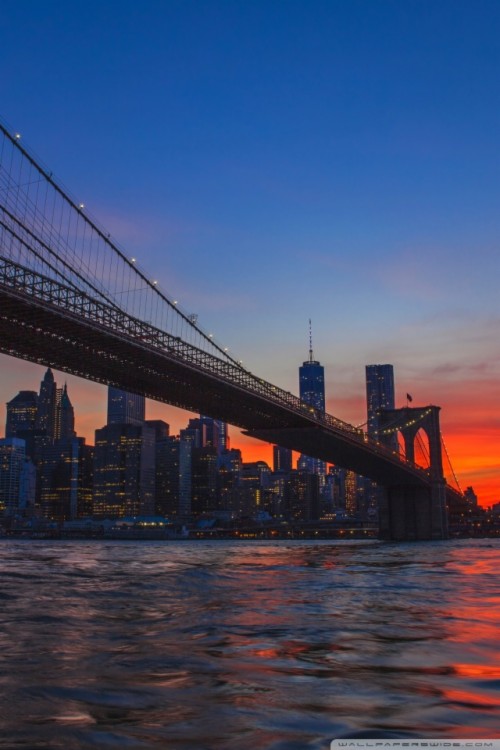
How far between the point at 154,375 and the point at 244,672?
146 ft

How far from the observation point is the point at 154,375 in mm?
51156

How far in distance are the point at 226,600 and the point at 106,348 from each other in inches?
1205

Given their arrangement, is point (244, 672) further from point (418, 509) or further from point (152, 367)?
point (418, 509)

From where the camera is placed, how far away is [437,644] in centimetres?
945

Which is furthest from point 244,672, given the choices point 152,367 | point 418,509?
point 418,509

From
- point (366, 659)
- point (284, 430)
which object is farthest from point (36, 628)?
point (284, 430)

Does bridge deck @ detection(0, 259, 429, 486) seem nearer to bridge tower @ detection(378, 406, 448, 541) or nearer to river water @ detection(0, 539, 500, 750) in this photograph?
bridge tower @ detection(378, 406, 448, 541)

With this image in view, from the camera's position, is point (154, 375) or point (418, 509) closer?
point (154, 375)

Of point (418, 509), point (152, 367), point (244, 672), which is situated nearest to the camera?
point (244, 672)

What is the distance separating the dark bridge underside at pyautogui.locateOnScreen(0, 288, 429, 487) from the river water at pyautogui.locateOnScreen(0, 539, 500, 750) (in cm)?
2497

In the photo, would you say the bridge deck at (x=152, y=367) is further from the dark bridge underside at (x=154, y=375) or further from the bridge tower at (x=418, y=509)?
the bridge tower at (x=418, y=509)

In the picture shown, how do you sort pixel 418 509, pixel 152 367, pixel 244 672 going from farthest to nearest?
pixel 418 509, pixel 152 367, pixel 244 672

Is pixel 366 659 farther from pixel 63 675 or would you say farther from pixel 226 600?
pixel 226 600

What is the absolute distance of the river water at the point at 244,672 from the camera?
5191 mm
